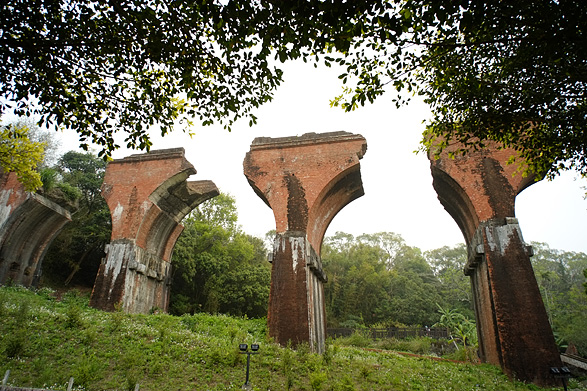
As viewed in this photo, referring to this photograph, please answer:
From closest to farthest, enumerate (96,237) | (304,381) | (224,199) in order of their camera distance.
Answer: (304,381) → (96,237) → (224,199)

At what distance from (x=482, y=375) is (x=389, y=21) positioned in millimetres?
9287

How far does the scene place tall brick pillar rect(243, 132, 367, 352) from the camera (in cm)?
1105

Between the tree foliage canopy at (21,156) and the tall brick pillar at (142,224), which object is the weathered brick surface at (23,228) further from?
the tree foliage canopy at (21,156)

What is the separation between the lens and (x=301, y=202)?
1252cm

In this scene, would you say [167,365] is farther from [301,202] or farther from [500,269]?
[500,269]

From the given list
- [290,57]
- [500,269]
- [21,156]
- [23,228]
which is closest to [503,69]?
[290,57]

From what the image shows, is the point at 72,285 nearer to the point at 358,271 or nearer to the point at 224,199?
the point at 224,199

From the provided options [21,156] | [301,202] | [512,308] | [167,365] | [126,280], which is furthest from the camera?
[126,280]

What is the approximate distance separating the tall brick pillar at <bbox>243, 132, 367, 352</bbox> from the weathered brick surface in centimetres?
1127

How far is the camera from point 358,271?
1325 inches

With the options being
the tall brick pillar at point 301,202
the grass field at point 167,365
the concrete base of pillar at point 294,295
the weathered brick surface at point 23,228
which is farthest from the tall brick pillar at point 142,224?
the concrete base of pillar at point 294,295

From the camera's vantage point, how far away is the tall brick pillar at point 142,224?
13.5m

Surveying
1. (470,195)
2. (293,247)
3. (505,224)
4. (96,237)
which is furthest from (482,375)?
(96,237)

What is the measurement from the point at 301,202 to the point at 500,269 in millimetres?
6643
